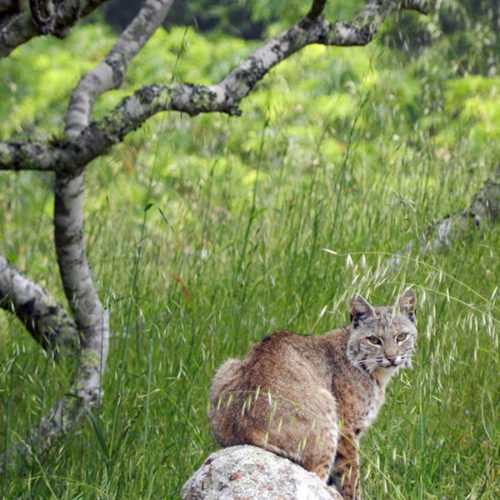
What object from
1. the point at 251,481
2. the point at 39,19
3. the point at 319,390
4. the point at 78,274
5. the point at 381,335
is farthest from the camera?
the point at 78,274

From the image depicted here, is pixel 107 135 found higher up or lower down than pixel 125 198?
higher up

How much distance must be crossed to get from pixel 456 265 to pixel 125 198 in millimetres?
3261

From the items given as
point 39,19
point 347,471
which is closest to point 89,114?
point 39,19

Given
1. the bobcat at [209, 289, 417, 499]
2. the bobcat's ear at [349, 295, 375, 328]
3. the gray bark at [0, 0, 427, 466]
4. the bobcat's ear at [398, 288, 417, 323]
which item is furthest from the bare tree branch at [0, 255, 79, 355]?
the bobcat's ear at [398, 288, 417, 323]

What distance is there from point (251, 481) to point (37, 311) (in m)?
1.56

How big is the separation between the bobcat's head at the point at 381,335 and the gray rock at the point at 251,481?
2.59 feet

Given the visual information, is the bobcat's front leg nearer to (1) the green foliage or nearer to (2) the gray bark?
(1) the green foliage

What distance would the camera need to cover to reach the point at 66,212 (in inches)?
134

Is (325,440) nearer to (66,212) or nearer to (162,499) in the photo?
(162,499)

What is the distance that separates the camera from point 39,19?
9.24 ft

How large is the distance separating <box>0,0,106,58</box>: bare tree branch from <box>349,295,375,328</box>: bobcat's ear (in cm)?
150

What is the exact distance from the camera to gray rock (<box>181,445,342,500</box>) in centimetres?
227

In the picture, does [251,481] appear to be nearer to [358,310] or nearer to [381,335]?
[381,335]

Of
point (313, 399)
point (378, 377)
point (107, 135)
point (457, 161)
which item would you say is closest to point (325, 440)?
point (313, 399)
